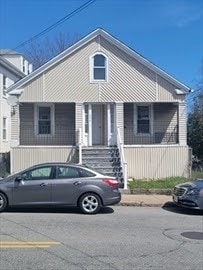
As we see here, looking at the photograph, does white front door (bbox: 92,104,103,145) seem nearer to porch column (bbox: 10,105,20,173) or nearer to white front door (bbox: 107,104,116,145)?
white front door (bbox: 107,104,116,145)

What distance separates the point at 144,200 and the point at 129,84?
8.74 meters

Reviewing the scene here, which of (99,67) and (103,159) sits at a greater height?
(99,67)

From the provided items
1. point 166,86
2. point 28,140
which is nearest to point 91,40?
point 166,86

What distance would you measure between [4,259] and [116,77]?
17231mm

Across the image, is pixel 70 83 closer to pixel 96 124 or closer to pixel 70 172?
pixel 96 124

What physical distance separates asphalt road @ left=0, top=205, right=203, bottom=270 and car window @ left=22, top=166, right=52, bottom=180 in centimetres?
100

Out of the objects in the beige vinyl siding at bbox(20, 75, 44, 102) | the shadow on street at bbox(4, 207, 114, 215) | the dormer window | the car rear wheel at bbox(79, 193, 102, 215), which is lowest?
the shadow on street at bbox(4, 207, 114, 215)

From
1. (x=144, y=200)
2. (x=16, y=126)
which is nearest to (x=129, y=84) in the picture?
(x=16, y=126)

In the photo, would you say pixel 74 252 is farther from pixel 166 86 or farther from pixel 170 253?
pixel 166 86

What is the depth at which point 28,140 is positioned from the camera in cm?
2527

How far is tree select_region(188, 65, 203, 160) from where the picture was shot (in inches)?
1506

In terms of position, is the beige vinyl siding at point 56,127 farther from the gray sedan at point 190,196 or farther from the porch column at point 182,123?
the gray sedan at point 190,196

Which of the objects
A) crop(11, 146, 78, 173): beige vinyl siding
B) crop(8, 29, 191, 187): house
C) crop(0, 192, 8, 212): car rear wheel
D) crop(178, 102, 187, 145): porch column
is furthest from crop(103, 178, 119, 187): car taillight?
crop(178, 102, 187, 145): porch column

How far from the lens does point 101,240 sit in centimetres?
981
